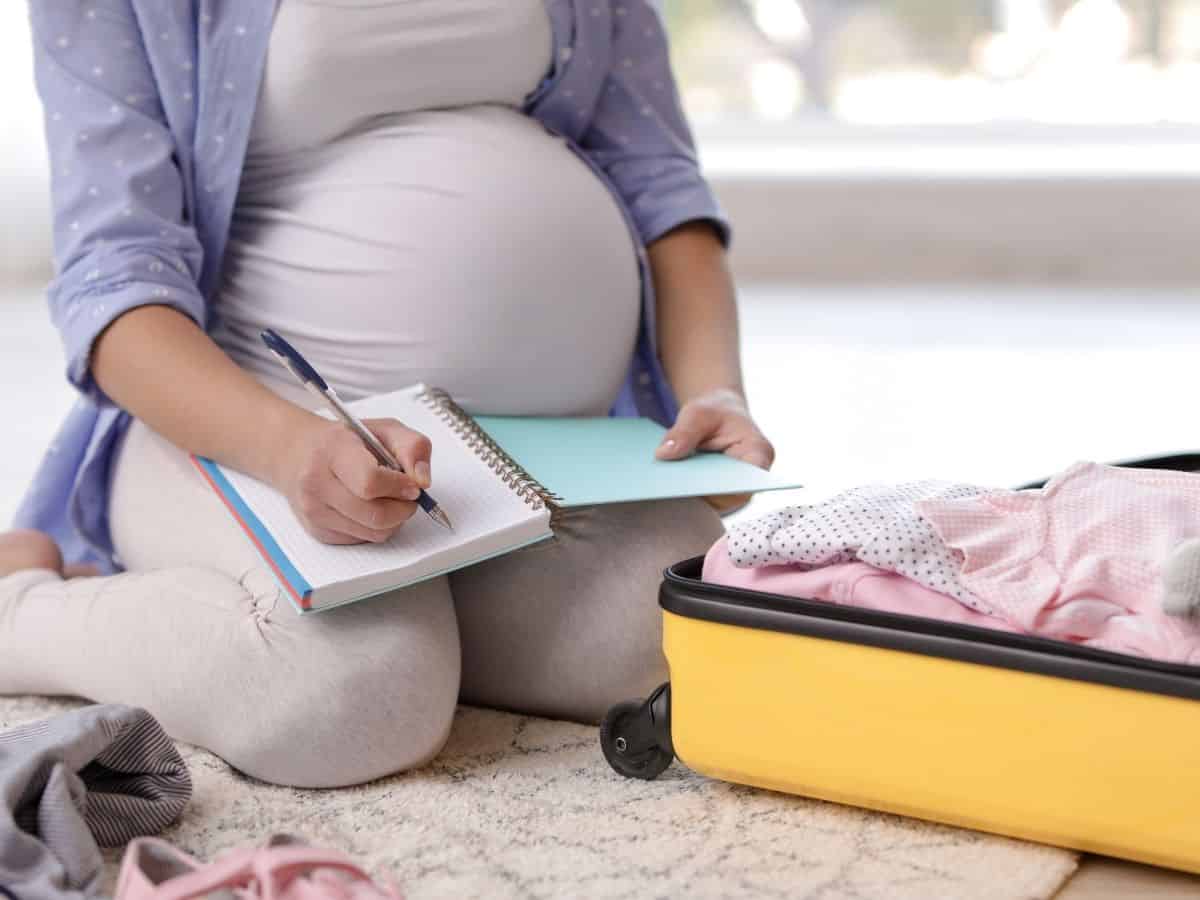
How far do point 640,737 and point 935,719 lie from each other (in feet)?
0.65

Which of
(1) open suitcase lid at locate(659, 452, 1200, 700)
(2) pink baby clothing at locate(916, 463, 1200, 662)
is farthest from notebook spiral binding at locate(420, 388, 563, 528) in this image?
(2) pink baby clothing at locate(916, 463, 1200, 662)

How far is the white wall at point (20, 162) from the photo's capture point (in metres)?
2.71

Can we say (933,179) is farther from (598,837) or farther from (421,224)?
(598,837)

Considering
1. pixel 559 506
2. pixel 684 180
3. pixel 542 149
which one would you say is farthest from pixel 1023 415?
pixel 559 506

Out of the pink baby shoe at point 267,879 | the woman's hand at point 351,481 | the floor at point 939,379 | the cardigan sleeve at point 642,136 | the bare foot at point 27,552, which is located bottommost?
the floor at point 939,379

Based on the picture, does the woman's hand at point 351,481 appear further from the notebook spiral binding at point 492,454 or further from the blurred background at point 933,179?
the blurred background at point 933,179

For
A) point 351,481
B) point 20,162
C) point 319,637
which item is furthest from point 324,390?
point 20,162

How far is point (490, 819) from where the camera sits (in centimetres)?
90

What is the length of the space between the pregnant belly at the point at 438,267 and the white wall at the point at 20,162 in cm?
172

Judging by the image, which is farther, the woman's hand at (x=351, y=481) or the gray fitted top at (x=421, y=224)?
the gray fitted top at (x=421, y=224)

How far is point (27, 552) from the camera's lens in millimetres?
1188

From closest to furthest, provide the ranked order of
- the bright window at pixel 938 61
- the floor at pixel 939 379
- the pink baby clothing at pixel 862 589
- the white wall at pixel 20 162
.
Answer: the pink baby clothing at pixel 862 589 → the floor at pixel 939 379 → the white wall at pixel 20 162 → the bright window at pixel 938 61

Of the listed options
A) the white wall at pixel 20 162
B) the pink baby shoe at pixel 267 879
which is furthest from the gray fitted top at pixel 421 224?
the white wall at pixel 20 162

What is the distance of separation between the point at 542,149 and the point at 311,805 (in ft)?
1.69
